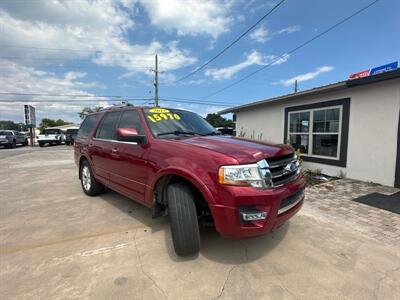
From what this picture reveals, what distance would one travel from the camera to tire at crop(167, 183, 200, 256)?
2.60 meters

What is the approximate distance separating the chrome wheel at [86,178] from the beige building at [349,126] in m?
6.57

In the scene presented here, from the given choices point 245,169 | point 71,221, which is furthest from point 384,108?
point 71,221

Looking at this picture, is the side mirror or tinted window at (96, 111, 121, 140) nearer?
the side mirror

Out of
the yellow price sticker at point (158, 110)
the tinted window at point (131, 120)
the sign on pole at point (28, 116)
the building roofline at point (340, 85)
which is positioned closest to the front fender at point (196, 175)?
the tinted window at point (131, 120)

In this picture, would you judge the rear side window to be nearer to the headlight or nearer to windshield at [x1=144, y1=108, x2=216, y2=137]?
windshield at [x1=144, y1=108, x2=216, y2=137]

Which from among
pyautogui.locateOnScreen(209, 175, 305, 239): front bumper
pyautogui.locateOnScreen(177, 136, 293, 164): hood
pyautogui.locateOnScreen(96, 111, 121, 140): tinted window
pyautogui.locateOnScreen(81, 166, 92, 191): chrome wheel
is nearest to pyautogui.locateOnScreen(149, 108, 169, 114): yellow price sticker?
pyautogui.locateOnScreen(96, 111, 121, 140): tinted window

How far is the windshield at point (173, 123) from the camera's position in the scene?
137 inches

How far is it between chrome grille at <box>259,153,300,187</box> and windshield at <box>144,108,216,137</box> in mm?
1357

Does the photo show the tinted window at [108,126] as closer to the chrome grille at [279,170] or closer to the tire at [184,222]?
the tire at [184,222]

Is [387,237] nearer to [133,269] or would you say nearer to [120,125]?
[133,269]

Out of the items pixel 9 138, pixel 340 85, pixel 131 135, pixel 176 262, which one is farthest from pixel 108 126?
pixel 9 138

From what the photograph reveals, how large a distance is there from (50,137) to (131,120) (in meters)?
25.8

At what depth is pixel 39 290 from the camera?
2258mm

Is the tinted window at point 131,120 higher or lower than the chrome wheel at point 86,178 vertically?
higher
